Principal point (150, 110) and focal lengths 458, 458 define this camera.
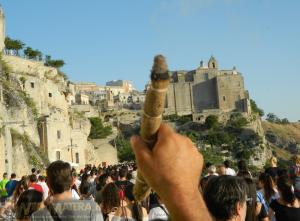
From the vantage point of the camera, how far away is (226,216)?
2.85 meters

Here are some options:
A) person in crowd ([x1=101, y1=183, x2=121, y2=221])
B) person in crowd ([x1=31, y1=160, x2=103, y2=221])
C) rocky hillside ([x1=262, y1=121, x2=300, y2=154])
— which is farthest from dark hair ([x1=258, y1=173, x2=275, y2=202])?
rocky hillside ([x1=262, y1=121, x2=300, y2=154])

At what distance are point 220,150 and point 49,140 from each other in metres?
41.8

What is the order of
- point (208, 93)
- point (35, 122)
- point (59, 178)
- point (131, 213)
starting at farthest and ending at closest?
point (208, 93)
point (35, 122)
point (131, 213)
point (59, 178)

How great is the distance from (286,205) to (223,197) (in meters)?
2.41

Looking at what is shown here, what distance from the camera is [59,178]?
4180 mm

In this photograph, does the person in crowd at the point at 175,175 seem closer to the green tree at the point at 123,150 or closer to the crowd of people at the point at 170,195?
the crowd of people at the point at 170,195

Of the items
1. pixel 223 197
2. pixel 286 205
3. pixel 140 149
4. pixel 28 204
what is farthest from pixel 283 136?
pixel 140 149

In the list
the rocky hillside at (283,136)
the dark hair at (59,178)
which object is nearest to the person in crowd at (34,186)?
the dark hair at (59,178)

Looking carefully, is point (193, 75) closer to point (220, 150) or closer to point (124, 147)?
point (220, 150)

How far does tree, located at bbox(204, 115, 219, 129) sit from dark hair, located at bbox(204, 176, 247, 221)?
80.0 meters

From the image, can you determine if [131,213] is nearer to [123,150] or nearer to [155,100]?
[155,100]

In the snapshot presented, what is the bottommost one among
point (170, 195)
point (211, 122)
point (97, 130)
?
point (211, 122)

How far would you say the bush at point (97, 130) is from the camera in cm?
6819

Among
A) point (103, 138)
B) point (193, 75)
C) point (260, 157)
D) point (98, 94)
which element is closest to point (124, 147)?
point (103, 138)
